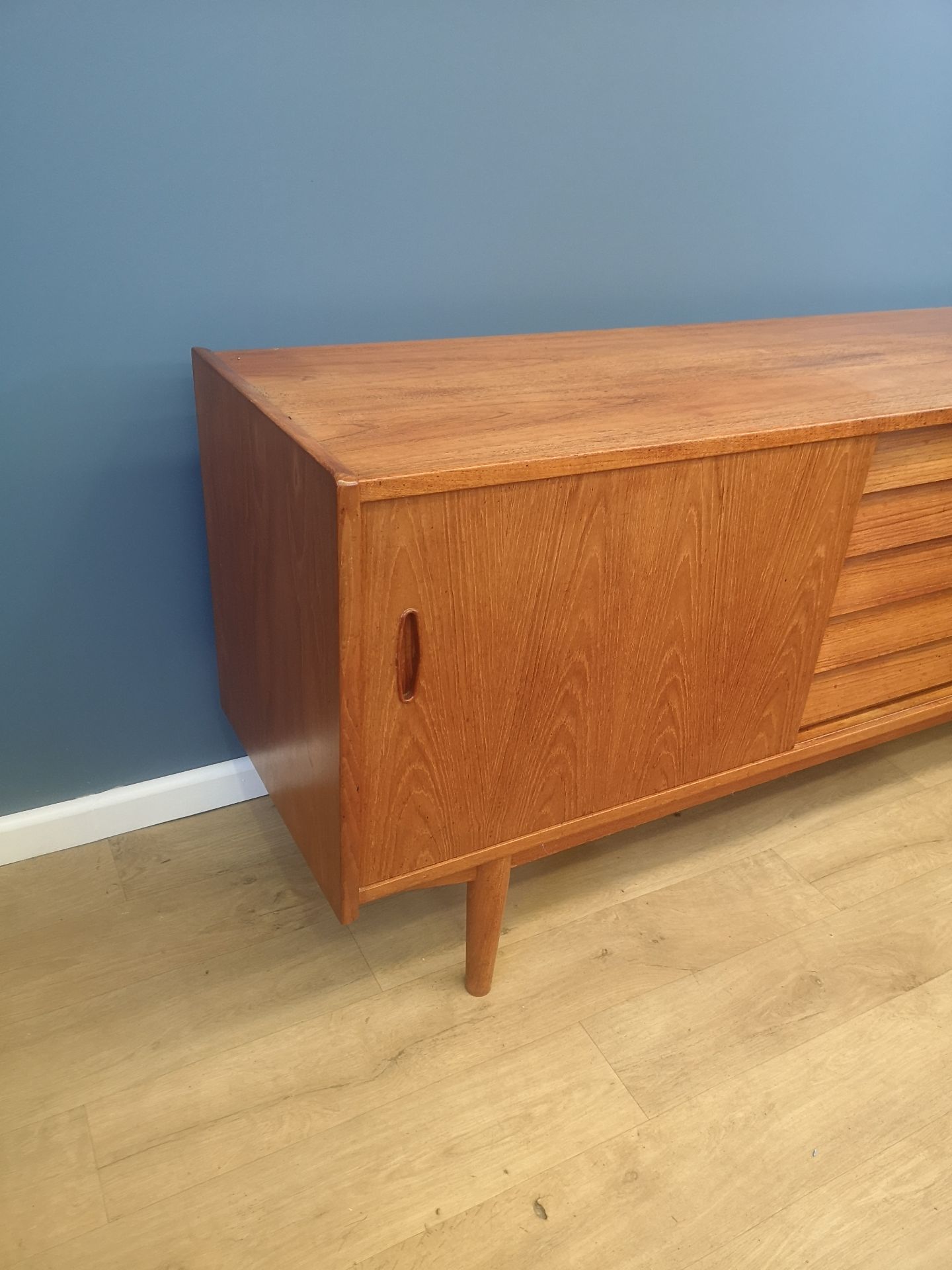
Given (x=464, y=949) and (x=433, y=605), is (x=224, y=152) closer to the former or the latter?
(x=433, y=605)

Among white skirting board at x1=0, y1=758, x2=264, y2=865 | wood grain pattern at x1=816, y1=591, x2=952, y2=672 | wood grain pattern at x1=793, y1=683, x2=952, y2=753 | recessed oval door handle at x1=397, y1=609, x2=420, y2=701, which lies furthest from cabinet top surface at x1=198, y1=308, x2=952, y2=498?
white skirting board at x1=0, y1=758, x2=264, y2=865

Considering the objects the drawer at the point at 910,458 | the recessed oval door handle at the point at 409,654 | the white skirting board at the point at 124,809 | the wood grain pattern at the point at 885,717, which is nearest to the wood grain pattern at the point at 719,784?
the wood grain pattern at the point at 885,717

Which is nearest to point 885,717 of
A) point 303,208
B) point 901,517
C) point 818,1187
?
point 901,517

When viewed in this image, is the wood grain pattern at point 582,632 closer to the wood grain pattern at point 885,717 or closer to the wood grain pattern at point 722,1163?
the wood grain pattern at point 885,717

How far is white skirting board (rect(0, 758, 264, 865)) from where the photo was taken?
1.24 metres

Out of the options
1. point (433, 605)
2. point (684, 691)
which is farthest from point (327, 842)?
point (684, 691)

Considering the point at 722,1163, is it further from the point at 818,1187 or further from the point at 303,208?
the point at 303,208

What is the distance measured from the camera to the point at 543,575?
2.78 ft

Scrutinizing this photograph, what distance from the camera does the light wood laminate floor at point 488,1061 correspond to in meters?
0.88

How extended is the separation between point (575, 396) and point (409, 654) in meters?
0.35

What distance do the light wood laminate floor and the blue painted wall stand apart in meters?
0.28

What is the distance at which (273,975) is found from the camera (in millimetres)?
1118

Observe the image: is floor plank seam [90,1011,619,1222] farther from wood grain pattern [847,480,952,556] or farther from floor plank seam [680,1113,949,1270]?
wood grain pattern [847,480,952,556]

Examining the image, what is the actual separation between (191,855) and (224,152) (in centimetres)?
88
